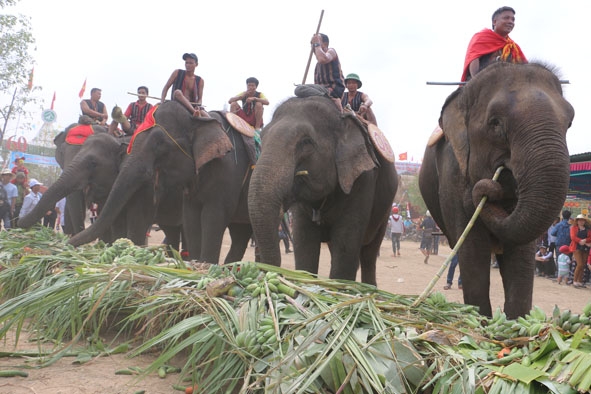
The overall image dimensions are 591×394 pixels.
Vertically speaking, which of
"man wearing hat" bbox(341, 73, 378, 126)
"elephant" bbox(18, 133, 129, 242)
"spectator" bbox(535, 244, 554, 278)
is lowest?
"spectator" bbox(535, 244, 554, 278)

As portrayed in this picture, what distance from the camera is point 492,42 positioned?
5055mm

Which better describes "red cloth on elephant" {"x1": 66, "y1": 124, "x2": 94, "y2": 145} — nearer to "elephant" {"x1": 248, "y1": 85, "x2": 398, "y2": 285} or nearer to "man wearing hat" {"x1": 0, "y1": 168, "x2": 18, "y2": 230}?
"elephant" {"x1": 248, "y1": 85, "x2": 398, "y2": 285}

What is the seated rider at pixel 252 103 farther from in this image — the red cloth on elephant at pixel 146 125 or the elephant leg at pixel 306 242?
the elephant leg at pixel 306 242

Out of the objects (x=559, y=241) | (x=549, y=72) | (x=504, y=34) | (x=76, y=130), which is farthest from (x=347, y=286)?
(x=559, y=241)

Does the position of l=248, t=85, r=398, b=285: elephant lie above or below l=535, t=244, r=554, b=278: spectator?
above

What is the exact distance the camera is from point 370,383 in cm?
232

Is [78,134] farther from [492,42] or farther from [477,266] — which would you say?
[477,266]

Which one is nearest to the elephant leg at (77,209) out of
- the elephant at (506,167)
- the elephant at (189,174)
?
the elephant at (189,174)

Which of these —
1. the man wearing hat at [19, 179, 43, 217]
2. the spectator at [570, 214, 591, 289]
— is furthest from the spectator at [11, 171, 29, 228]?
the spectator at [570, 214, 591, 289]

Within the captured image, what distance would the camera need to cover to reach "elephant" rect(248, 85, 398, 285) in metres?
5.34

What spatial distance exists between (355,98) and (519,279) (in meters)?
4.10

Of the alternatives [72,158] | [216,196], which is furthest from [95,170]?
[216,196]

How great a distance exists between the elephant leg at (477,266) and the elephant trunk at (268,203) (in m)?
1.68

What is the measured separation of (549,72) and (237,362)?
337 cm
